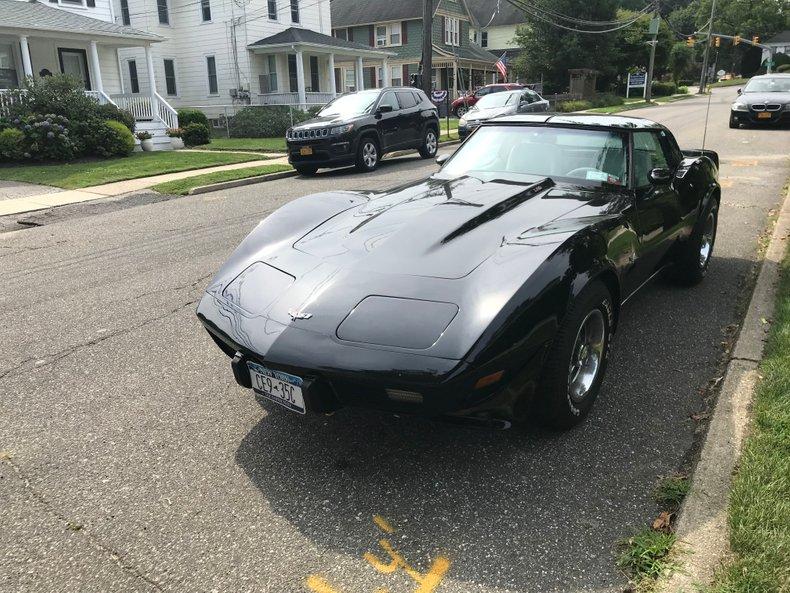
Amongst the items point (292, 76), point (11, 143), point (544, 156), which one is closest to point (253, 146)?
point (11, 143)

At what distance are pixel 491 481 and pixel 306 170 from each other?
12.2 m

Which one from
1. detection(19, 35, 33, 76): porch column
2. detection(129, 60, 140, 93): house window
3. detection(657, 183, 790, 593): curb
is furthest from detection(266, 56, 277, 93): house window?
detection(657, 183, 790, 593): curb

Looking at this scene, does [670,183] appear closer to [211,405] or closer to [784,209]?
[211,405]

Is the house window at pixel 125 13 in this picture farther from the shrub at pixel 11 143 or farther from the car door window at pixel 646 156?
the car door window at pixel 646 156

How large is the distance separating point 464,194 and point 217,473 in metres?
2.28

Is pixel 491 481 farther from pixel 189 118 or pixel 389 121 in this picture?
pixel 189 118

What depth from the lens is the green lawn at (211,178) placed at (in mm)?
12581

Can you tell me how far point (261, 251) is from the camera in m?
3.80

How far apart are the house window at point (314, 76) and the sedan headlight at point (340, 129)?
65.3ft

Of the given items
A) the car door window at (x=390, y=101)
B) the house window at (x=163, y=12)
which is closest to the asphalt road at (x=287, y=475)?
the car door window at (x=390, y=101)

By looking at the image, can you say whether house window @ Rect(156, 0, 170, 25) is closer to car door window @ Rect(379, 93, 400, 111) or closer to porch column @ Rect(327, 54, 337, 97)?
porch column @ Rect(327, 54, 337, 97)

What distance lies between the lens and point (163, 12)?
1220 inches

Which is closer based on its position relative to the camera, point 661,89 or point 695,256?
point 695,256

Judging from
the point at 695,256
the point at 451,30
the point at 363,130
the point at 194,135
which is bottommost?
the point at 695,256
